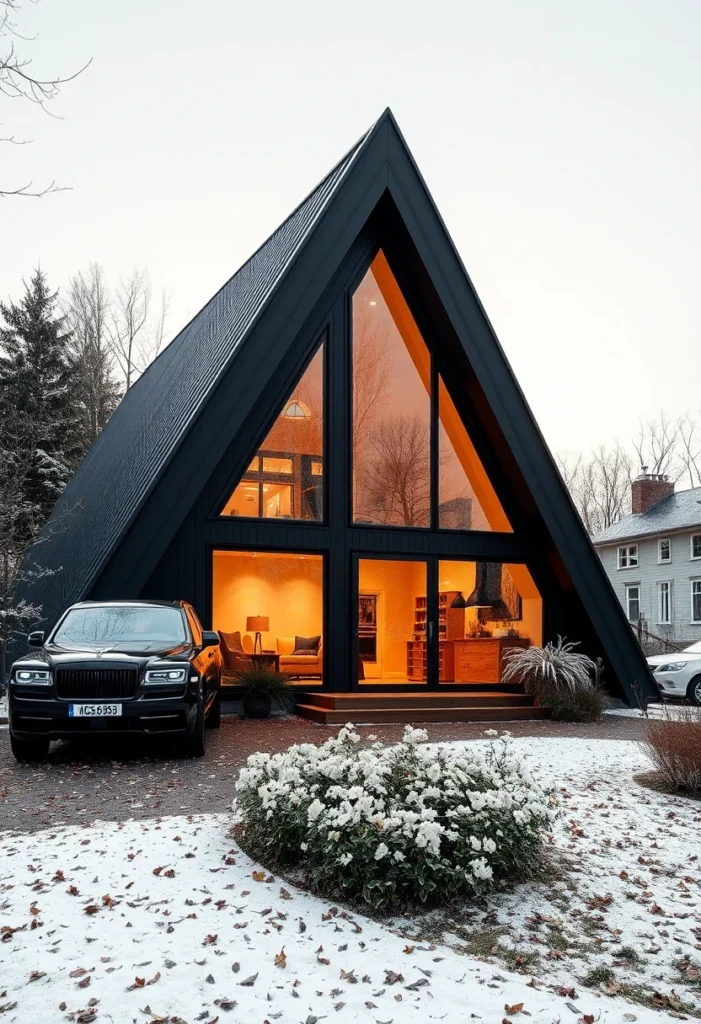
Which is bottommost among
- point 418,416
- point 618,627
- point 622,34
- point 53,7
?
point 618,627

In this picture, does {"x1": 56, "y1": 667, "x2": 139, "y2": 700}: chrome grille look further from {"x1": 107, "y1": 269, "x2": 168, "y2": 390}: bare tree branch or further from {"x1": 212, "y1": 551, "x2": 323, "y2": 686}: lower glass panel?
{"x1": 107, "y1": 269, "x2": 168, "y2": 390}: bare tree branch

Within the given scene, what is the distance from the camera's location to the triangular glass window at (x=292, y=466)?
14.6 meters

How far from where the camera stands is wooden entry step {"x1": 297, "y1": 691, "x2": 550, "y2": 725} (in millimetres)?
13273

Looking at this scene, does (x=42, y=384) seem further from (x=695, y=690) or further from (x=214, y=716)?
(x=695, y=690)

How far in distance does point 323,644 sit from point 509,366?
6.11m

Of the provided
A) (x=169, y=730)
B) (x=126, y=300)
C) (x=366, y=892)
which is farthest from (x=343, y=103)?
(x=126, y=300)

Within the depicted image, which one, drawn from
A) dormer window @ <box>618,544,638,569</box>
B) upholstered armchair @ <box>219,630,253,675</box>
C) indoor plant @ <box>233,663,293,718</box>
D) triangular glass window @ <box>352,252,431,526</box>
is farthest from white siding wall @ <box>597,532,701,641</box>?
indoor plant @ <box>233,663,293,718</box>

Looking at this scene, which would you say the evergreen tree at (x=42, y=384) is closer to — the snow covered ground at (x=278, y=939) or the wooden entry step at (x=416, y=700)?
the wooden entry step at (x=416, y=700)

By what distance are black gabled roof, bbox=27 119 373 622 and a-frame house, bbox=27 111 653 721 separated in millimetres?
109

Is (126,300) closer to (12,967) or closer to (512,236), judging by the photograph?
(512,236)

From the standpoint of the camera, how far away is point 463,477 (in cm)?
1625

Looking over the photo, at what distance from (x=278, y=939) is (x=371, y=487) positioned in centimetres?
1139

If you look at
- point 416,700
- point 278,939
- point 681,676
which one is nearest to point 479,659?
point 416,700

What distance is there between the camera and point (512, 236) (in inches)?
837
